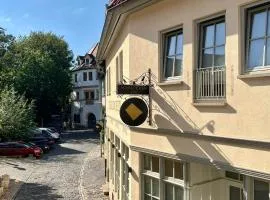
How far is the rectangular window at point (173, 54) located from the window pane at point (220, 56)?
1021mm

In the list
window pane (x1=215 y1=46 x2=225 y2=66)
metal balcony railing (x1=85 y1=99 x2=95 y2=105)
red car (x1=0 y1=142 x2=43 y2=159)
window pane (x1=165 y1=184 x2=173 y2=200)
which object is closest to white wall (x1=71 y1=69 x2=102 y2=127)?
metal balcony railing (x1=85 y1=99 x2=95 y2=105)

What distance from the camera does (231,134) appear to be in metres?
7.75

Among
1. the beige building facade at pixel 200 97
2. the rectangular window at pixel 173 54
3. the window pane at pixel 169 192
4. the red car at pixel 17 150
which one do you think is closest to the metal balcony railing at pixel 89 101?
the red car at pixel 17 150

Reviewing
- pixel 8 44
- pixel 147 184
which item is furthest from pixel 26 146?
pixel 147 184

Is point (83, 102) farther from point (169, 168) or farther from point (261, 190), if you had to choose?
point (261, 190)

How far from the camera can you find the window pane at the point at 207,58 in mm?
8336

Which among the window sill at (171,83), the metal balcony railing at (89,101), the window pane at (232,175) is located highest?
the metal balcony railing at (89,101)

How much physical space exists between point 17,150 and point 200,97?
35.6 m

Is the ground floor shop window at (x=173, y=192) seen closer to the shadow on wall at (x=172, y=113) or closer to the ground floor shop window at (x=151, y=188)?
the ground floor shop window at (x=151, y=188)

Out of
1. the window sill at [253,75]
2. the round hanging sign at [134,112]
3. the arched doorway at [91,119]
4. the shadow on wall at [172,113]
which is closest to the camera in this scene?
the window sill at [253,75]

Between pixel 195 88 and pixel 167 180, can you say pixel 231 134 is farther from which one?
pixel 167 180

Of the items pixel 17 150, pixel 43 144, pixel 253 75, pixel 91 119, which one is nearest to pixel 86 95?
pixel 91 119

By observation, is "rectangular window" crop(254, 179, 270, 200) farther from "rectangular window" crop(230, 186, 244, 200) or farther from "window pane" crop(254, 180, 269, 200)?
"rectangular window" crop(230, 186, 244, 200)

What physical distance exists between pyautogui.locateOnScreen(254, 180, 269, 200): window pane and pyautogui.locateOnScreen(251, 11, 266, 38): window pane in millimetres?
2345
